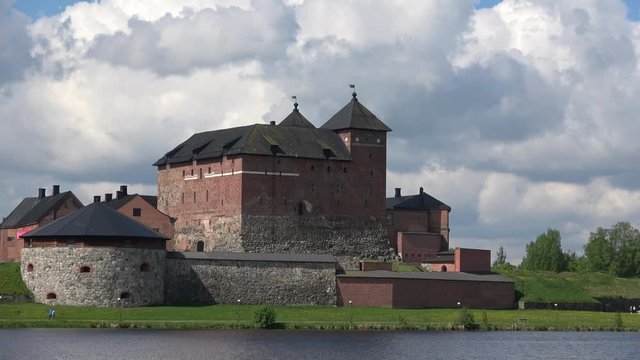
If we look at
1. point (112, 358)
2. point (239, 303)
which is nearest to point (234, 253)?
point (239, 303)

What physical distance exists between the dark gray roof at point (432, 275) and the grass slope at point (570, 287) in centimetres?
277

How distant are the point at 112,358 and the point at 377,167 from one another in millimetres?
43233

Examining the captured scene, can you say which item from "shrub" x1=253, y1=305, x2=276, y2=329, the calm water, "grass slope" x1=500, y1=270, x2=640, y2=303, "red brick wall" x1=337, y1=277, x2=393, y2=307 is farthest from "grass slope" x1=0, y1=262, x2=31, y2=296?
"grass slope" x1=500, y1=270, x2=640, y2=303

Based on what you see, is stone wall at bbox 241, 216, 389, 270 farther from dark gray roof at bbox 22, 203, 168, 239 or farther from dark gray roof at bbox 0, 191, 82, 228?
dark gray roof at bbox 0, 191, 82, 228

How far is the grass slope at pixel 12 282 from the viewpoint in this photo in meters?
78.6

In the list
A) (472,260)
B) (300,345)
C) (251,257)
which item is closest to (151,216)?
(251,257)

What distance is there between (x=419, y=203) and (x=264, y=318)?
3486 centimetres

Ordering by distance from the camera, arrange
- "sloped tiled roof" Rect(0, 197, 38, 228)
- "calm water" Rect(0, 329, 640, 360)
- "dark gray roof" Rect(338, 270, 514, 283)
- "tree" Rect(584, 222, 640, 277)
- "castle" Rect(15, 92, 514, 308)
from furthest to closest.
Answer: "tree" Rect(584, 222, 640, 277) → "sloped tiled roof" Rect(0, 197, 38, 228) → "dark gray roof" Rect(338, 270, 514, 283) → "castle" Rect(15, 92, 514, 308) → "calm water" Rect(0, 329, 640, 360)

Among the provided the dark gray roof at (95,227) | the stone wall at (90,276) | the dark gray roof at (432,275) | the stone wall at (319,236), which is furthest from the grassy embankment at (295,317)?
the stone wall at (319,236)

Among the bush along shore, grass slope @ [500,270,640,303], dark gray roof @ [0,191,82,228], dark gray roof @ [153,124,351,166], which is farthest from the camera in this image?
dark gray roof @ [0,191,82,228]

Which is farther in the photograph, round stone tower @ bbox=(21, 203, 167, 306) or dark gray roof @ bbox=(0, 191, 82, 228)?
dark gray roof @ bbox=(0, 191, 82, 228)

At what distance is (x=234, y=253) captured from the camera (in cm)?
8362

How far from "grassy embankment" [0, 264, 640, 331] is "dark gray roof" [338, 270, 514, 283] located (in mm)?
2690

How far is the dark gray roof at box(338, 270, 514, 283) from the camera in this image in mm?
84750
